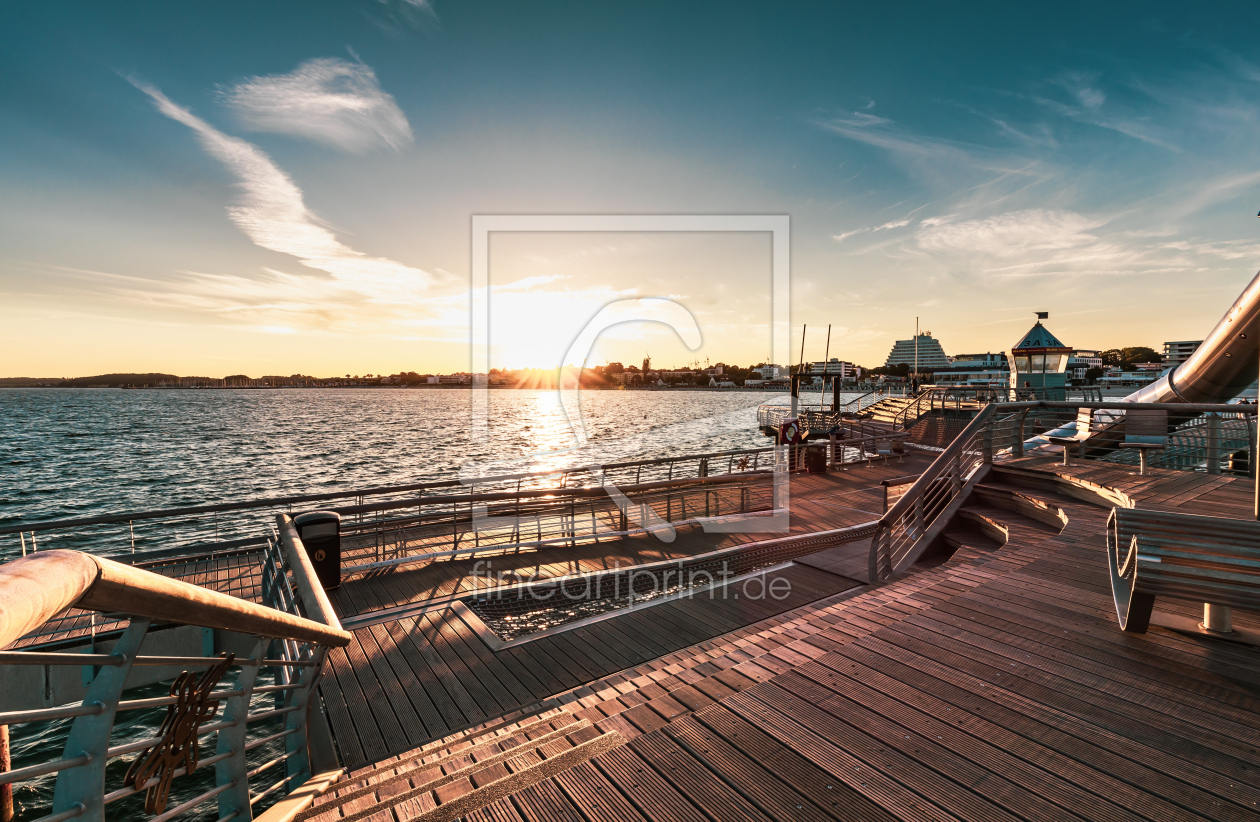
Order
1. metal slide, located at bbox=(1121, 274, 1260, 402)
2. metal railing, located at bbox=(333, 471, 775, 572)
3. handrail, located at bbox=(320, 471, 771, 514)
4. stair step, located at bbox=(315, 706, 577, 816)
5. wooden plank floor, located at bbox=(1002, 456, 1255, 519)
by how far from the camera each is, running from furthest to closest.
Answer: metal slide, located at bbox=(1121, 274, 1260, 402) → metal railing, located at bbox=(333, 471, 775, 572) → handrail, located at bbox=(320, 471, 771, 514) → wooden plank floor, located at bbox=(1002, 456, 1255, 519) → stair step, located at bbox=(315, 706, 577, 816)

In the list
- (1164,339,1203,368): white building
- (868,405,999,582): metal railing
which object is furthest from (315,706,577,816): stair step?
(1164,339,1203,368): white building

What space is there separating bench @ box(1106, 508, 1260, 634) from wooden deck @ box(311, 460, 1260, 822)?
26 cm

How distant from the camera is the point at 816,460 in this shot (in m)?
17.9

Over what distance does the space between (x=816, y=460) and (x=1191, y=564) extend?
47.1 feet

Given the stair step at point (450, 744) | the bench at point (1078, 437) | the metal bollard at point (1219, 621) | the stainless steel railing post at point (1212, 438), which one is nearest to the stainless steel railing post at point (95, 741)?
the stair step at point (450, 744)

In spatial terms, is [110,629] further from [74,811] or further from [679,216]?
[679,216]

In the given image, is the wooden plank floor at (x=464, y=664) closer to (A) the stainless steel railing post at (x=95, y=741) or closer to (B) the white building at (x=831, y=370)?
(A) the stainless steel railing post at (x=95, y=741)

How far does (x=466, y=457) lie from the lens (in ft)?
132

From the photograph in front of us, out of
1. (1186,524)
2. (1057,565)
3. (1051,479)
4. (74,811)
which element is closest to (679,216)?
(1051,479)

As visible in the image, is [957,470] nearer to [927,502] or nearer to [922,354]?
[927,502]

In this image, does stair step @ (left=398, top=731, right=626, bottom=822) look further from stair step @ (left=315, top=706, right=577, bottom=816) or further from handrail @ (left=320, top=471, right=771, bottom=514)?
handrail @ (left=320, top=471, right=771, bottom=514)

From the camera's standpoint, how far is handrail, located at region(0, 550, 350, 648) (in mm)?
1220

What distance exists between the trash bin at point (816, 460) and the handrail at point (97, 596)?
17.4 metres

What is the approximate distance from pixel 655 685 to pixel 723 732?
846 mm
